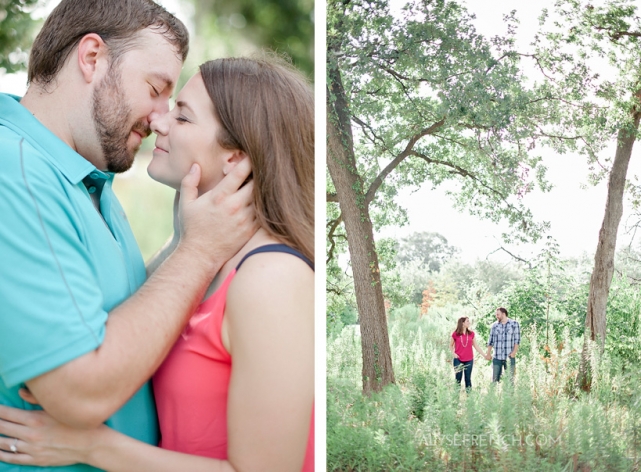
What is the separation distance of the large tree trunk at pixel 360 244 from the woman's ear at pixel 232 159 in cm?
113

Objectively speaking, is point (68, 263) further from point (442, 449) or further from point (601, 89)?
point (601, 89)

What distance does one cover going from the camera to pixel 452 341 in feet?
8.28

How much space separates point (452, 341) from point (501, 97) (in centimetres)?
101

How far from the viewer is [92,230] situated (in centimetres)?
139

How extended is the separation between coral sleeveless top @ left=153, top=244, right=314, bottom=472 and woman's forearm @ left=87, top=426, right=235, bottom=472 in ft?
0.31

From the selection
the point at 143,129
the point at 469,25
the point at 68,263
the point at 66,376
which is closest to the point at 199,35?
the point at 143,129

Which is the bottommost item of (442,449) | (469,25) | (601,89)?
(442,449)

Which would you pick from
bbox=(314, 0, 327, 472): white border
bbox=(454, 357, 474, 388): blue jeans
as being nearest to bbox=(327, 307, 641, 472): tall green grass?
bbox=(454, 357, 474, 388): blue jeans

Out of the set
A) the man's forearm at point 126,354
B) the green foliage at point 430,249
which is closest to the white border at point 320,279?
the green foliage at point 430,249

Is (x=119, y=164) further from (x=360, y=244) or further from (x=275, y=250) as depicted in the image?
(x=360, y=244)

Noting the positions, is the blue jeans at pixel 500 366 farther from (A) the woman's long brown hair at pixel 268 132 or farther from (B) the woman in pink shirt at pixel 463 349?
(A) the woman's long brown hair at pixel 268 132

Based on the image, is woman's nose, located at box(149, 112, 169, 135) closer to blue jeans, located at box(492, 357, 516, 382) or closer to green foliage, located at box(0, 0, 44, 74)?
green foliage, located at box(0, 0, 44, 74)

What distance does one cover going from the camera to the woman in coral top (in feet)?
4.31

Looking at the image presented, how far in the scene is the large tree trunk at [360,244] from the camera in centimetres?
262
